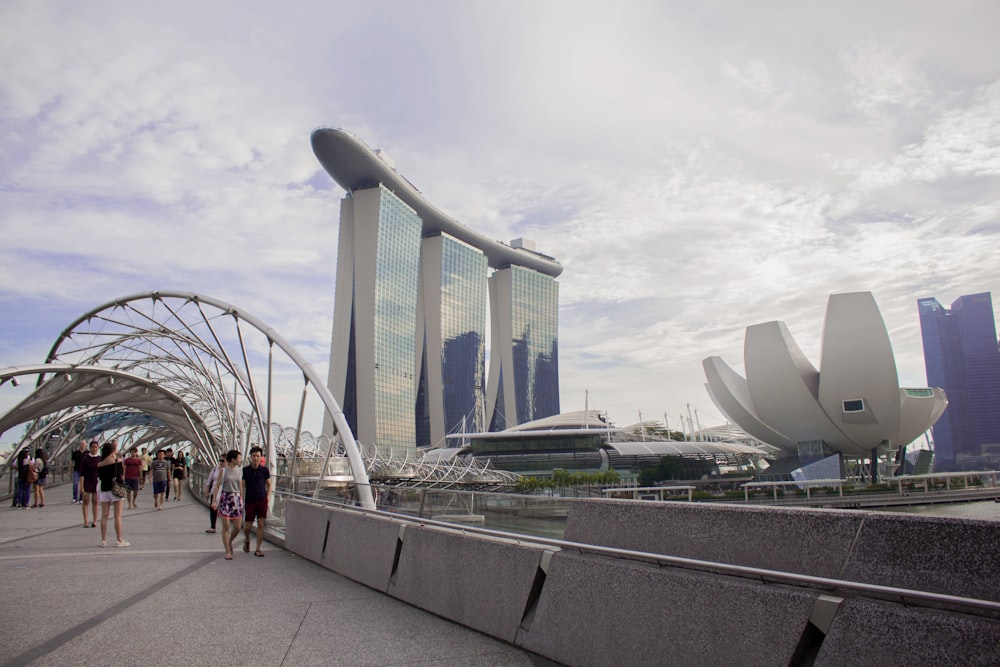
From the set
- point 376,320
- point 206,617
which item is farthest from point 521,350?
point 206,617

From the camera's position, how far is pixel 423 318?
11956 centimetres

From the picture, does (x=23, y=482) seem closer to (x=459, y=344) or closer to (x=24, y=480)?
(x=24, y=480)

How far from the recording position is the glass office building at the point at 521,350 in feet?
441

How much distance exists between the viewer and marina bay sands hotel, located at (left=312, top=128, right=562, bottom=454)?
95812 mm

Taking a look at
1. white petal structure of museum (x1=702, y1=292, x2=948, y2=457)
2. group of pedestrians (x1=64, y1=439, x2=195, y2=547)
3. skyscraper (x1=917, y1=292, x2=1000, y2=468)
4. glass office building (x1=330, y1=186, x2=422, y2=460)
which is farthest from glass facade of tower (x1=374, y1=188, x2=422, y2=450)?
skyscraper (x1=917, y1=292, x2=1000, y2=468)

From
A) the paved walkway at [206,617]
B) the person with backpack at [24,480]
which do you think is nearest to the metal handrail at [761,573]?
the paved walkway at [206,617]

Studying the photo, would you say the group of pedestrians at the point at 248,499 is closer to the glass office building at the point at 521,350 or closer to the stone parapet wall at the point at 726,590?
the stone parapet wall at the point at 726,590

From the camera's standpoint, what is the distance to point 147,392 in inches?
1315

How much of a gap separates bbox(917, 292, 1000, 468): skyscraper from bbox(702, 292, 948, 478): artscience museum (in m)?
80.2

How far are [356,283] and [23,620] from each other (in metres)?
93.4

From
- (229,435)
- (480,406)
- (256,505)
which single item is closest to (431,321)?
(480,406)

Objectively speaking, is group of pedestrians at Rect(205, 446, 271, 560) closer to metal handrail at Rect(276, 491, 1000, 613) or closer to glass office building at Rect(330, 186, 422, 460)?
Result: metal handrail at Rect(276, 491, 1000, 613)

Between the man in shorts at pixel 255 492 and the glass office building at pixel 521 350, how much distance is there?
120470mm

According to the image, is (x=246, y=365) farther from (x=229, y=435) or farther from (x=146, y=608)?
(x=146, y=608)
